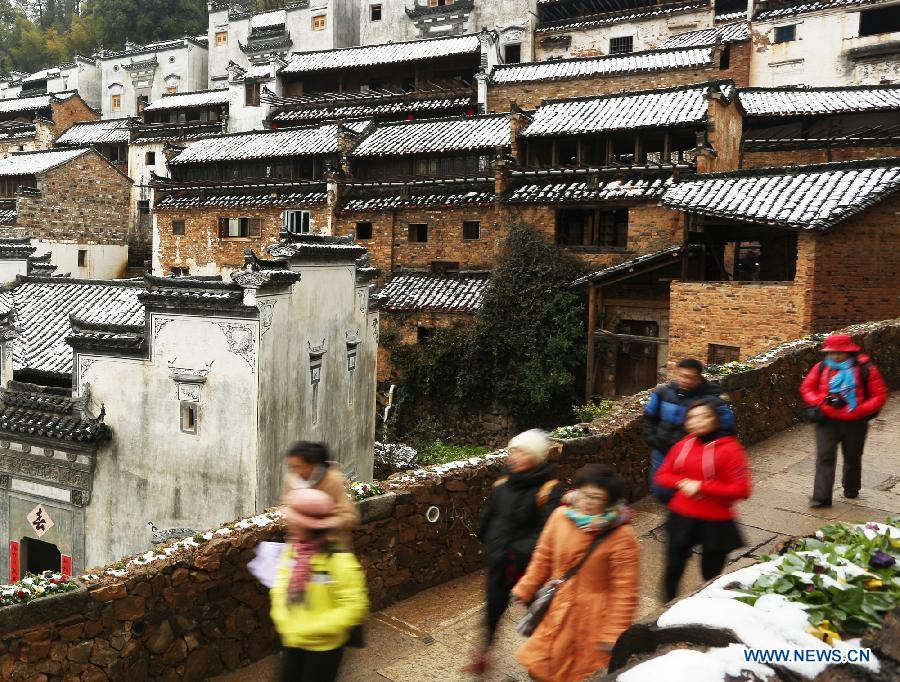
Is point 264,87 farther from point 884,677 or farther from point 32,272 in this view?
point 884,677

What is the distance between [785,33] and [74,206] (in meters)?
35.6

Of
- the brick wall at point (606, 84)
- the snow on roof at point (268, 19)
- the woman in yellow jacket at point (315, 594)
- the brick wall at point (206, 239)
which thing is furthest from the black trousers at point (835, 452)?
the snow on roof at point (268, 19)

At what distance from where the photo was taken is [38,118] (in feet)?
146

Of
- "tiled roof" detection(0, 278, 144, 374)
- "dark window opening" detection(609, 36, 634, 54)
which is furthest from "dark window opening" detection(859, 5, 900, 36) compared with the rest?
"tiled roof" detection(0, 278, 144, 374)

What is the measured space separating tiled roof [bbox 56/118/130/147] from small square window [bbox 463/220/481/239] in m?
25.0

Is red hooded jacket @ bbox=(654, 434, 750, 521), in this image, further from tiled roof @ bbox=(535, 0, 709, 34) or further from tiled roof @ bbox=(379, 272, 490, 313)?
tiled roof @ bbox=(535, 0, 709, 34)

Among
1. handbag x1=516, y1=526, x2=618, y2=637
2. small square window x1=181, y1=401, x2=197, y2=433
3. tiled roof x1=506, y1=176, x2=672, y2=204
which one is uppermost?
tiled roof x1=506, y1=176, x2=672, y2=204

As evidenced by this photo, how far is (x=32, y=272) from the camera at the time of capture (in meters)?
20.1

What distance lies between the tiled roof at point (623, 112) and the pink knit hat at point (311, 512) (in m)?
22.3

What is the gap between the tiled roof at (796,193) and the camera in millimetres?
15495

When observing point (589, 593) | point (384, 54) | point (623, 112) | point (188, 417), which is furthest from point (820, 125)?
point (589, 593)

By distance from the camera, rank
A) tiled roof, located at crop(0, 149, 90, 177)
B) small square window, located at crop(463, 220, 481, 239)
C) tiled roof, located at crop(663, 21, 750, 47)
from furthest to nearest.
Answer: tiled roof, located at crop(0, 149, 90, 177), tiled roof, located at crop(663, 21, 750, 47), small square window, located at crop(463, 220, 481, 239)

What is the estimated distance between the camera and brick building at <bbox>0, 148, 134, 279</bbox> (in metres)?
35.2

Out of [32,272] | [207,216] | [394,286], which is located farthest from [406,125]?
[32,272]
